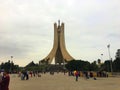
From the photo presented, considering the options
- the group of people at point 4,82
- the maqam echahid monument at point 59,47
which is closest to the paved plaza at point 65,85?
the group of people at point 4,82

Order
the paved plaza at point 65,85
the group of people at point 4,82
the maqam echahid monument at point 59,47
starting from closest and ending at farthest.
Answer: the group of people at point 4,82 → the paved plaza at point 65,85 → the maqam echahid monument at point 59,47

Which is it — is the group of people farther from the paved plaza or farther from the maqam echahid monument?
the maqam echahid monument

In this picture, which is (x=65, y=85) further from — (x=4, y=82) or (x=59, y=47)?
(x=59, y=47)

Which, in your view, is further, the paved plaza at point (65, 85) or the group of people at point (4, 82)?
the paved plaza at point (65, 85)

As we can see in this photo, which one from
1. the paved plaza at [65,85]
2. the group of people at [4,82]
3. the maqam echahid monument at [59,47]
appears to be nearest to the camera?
the group of people at [4,82]

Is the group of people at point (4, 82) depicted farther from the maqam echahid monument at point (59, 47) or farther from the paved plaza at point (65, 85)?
the maqam echahid monument at point (59, 47)

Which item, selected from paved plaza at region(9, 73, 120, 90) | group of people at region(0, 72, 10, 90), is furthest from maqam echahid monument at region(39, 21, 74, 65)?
group of people at region(0, 72, 10, 90)

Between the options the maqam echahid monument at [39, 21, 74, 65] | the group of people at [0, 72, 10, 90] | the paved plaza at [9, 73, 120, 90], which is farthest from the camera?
the maqam echahid monument at [39, 21, 74, 65]

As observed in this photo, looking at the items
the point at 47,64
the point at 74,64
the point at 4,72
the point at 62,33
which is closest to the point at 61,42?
the point at 62,33

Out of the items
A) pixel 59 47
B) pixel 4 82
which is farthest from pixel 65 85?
pixel 59 47

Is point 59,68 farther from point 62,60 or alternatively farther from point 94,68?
point 94,68

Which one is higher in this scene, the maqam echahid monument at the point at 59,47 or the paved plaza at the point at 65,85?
the maqam echahid monument at the point at 59,47

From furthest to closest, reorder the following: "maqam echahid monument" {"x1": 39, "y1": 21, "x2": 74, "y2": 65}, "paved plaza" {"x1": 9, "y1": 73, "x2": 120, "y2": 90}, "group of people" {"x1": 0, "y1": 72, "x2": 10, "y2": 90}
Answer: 1. "maqam echahid monument" {"x1": 39, "y1": 21, "x2": 74, "y2": 65}
2. "paved plaza" {"x1": 9, "y1": 73, "x2": 120, "y2": 90}
3. "group of people" {"x1": 0, "y1": 72, "x2": 10, "y2": 90}

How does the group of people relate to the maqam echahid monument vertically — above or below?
below
